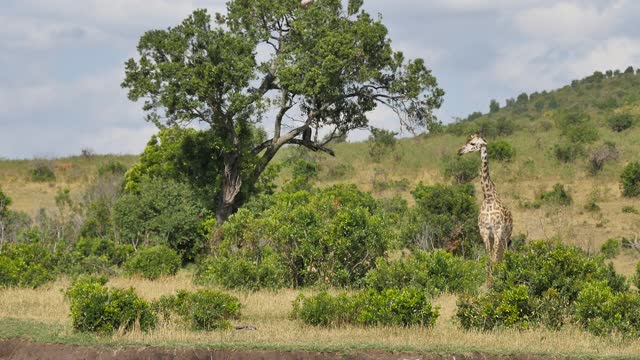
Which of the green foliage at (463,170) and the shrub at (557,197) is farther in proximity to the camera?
the green foliage at (463,170)

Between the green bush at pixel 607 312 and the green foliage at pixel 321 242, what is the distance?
19.0 feet

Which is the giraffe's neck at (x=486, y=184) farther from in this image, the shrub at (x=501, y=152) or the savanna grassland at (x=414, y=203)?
the shrub at (x=501, y=152)

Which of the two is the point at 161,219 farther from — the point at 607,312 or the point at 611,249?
the point at 607,312

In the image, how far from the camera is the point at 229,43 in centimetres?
2442

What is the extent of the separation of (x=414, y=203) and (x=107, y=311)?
22.5 meters

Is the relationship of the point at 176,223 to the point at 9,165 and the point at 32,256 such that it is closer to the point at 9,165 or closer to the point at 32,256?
the point at 32,256

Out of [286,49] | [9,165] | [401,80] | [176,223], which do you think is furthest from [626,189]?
[9,165]

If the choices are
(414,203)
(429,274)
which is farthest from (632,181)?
(429,274)

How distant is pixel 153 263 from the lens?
20.3 meters

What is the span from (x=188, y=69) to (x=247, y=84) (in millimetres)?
1586

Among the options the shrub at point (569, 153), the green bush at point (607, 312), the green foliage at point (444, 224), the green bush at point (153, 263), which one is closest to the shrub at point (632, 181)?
the shrub at point (569, 153)

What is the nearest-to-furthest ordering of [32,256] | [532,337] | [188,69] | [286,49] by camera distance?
[532,337] → [32,256] → [188,69] → [286,49]

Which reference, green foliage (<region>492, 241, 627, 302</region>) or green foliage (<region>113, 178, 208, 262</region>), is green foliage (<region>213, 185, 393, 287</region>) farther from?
green foliage (<region>113, 178, 208, 262</region>)

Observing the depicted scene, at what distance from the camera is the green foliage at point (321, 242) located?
18.8 metres
